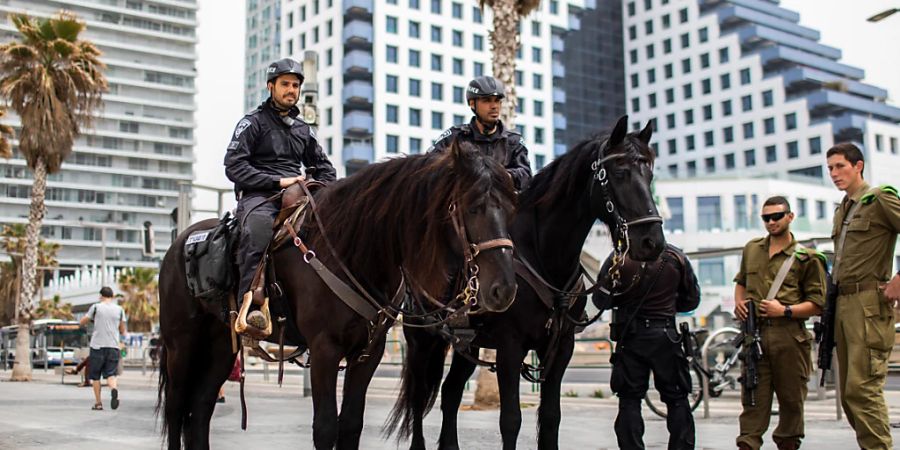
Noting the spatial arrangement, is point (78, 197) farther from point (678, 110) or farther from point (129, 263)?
point (678, 110)

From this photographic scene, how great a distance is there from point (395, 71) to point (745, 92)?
1460 inches

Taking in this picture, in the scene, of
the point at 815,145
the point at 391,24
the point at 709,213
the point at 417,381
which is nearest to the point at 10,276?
the point at 391,24

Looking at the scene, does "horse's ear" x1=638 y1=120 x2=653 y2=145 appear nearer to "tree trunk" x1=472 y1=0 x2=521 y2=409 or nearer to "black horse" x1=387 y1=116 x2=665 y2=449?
"black horse" x1=387 y1=116 x2=665 y2=449

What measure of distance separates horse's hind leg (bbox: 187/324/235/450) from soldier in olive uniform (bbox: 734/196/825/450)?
4.13 metres

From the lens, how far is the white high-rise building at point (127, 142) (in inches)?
4993

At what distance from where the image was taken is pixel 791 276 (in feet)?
24.0

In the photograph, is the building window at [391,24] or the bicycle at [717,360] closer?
the bicycle at [717,360]

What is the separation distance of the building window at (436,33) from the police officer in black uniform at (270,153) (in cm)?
8340

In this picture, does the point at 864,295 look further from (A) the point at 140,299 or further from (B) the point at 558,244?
(A) the point at 140,299

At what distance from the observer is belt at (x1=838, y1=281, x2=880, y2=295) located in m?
6.64

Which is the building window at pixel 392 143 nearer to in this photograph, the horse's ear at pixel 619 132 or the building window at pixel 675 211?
the building window at pixel 675 211

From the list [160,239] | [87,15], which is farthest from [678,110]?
[87,15]

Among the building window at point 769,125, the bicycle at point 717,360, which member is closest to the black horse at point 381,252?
the bicycle at point 717,360

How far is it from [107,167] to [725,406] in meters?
130
